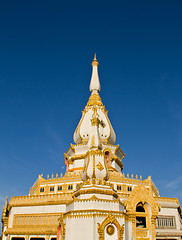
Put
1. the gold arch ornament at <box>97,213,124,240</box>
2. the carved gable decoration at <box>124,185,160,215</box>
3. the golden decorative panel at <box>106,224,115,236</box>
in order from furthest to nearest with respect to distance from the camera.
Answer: the carved gable decoration at <box>124,185,160,215</box>
the golden decorative panel at <box>106,224,115,236</box>
the gold arch ornament at <box>97,213,124,240</box>

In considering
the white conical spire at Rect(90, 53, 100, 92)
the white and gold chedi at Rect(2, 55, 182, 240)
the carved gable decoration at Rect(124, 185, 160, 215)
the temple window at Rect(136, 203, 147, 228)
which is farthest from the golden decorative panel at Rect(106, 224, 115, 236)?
the white conical spire at Rect(90, 53, 100, 92)

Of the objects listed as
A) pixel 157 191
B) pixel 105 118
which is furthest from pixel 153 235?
pixel 105 118

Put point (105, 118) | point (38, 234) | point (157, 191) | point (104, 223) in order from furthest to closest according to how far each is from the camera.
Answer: point (105, 118)
point (157, 191)
point (38, 234)
point (104, 223)

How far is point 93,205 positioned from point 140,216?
814cm

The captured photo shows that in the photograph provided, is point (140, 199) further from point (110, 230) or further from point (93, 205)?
point (93, 205)

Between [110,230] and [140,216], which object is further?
[140,216]

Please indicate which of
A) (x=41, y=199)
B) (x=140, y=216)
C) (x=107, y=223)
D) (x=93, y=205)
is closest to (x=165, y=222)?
(x=140, y=216)

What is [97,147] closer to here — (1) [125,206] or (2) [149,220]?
(1) [125,206]

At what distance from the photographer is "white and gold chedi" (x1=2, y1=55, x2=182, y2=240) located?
74.5 ft

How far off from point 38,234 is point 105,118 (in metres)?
26.8

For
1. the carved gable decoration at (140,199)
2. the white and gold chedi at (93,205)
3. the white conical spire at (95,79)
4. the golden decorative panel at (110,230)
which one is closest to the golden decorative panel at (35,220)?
the white and gold chedi at (93,205)

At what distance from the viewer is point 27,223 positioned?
3334 centimetres

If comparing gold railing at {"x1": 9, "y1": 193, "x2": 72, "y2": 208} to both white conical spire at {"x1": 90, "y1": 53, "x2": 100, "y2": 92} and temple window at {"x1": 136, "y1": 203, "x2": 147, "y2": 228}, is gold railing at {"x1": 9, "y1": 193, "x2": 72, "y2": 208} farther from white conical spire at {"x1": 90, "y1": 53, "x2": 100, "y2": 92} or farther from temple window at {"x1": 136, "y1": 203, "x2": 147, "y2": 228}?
white conical spire at {"x1": 90, "y1": 53, "x2": 100, "y2": 92}

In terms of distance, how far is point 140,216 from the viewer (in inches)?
1117
